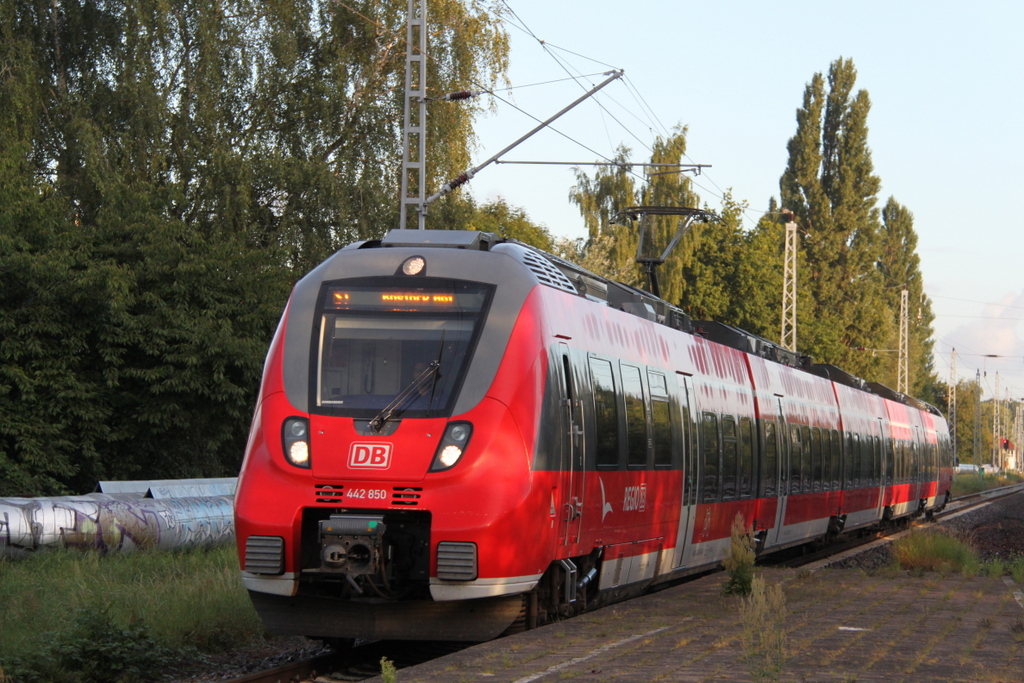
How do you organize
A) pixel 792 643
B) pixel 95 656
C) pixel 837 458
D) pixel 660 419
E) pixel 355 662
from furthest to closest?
pixel 837 458 → pixel 660 419 → pixel 355 662 → pixel 792 643 → pixel 95 656

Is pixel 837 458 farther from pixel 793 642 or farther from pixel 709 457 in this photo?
pixel 793 642

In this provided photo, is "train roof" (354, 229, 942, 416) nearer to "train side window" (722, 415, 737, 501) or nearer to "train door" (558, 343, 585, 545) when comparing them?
"train door" (558, 343, 585, 545)

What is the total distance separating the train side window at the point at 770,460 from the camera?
1853 cm

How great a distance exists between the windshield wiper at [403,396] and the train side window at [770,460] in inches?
383

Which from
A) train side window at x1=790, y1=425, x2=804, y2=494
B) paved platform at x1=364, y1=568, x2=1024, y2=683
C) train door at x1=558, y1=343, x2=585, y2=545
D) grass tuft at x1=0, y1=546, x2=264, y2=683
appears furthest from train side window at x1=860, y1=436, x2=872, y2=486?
train door at x1=558, y1=343, x2=585, y2=545

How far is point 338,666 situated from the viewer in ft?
31.4

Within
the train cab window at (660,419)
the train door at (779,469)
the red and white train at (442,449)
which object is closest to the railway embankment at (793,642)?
the red and white train at (442,449)

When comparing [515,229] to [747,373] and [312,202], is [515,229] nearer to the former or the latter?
[312,202]

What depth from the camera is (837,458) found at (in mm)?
24609

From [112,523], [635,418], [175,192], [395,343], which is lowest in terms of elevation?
[112,523]

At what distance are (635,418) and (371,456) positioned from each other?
396 centimetres

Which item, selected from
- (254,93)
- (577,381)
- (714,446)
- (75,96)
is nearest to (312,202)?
(254,93)

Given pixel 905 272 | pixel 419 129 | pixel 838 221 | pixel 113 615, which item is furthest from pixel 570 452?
pixel 905 272

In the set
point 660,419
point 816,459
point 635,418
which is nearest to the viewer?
point 635,418
